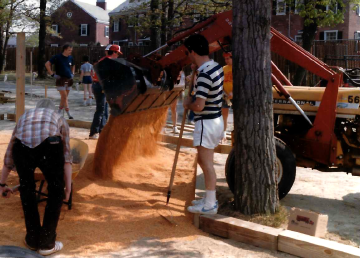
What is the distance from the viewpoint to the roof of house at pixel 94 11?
6259cm

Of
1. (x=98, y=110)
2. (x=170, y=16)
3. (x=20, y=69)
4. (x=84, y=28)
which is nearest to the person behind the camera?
(x=20, y=69)

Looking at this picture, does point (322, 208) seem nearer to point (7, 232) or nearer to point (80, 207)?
point (80, 207)

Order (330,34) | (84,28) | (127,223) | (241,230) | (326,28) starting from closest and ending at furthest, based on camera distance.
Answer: (241,230) → (127,223) → (326,28) → (330,34) → (84,28)

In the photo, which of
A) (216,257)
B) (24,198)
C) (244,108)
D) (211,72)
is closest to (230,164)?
(244,108)

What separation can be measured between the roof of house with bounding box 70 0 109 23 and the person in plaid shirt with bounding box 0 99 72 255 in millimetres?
60123

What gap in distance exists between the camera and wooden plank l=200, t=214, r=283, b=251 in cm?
460

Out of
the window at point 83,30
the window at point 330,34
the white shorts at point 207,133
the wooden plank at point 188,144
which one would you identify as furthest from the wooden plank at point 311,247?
the window at point 83,30

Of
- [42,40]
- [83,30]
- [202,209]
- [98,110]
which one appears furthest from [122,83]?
[83,30]

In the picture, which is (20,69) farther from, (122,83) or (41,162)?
(41,162)

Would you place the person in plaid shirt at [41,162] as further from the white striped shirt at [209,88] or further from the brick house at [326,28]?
the brick house at [326,28]

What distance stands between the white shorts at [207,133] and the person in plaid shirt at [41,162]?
1.49 m

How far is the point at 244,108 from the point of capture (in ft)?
17.2

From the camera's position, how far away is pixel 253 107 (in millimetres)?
5195

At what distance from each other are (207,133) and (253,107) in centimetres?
56
